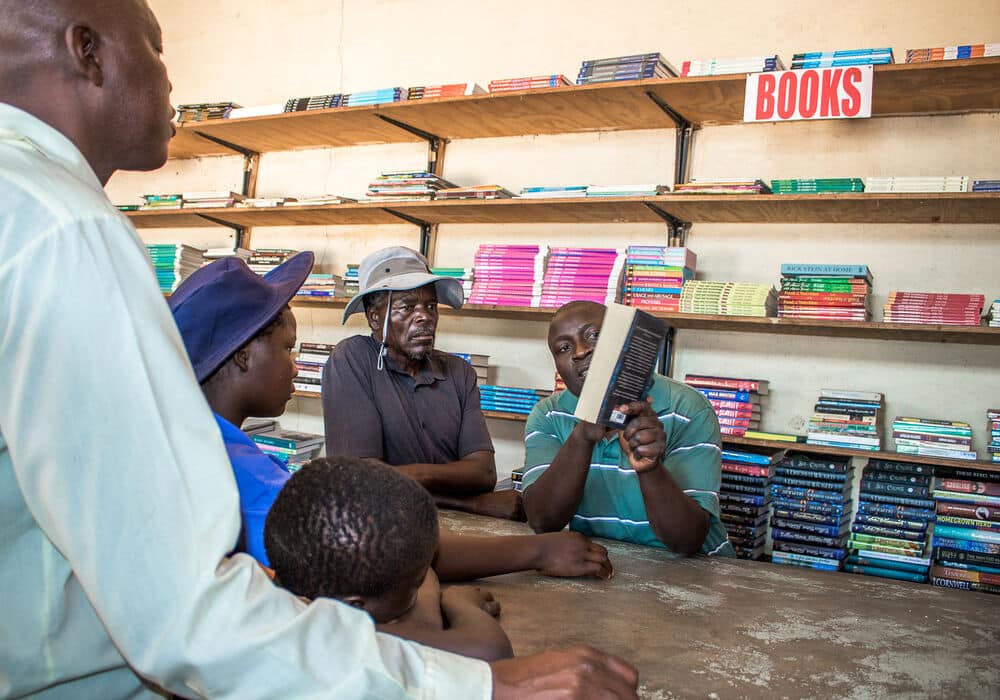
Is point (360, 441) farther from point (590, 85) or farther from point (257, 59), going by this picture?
point (257, 59)

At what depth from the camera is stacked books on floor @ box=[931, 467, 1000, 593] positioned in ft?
10.0

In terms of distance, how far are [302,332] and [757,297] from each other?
8.26 ft

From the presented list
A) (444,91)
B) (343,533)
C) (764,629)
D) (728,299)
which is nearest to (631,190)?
(728,299)

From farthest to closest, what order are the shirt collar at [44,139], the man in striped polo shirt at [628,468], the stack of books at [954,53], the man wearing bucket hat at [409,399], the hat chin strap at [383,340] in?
the stack of books at [954,53] → the hat chin strap at [383,340] → the man wearing bucket hat at [409,399] → the man in striped polo shirt at [628,468] → the shirt collar at [44,139]

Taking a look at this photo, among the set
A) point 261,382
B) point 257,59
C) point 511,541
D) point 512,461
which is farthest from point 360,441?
point 257,59

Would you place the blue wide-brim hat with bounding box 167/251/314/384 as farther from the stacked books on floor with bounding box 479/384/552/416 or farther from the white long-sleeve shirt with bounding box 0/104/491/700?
the stacked books on floor with bounding box 479/384/552/416

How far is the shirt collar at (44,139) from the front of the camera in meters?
0.72

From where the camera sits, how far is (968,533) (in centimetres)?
311

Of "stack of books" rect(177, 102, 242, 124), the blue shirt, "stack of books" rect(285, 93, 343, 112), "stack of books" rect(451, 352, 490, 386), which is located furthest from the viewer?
"stack of books" rect(177, 102, 242, 124)

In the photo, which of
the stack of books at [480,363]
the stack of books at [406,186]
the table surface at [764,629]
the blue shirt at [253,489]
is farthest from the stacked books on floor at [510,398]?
the blue shirt at [253,489]

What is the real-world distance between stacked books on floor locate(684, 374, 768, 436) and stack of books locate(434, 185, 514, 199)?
1.24 meters

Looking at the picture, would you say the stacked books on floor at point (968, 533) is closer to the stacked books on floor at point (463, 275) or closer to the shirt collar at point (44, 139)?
the stacked books on floor at point (463, 275)

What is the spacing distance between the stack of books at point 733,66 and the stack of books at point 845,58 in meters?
0.08

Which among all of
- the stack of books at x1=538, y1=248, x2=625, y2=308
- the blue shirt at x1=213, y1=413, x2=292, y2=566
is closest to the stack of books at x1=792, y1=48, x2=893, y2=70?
the stack of books at x1=538, y1=248, x2=625, y2=308
